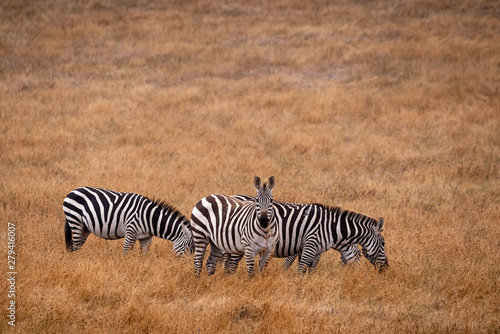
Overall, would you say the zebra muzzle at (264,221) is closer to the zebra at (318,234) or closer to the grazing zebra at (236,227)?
the grazing zebra at (236,227)

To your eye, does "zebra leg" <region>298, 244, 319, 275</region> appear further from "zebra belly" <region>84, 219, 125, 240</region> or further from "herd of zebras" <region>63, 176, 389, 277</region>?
"zebra belly" <region>84, 219, 125, 240</region>

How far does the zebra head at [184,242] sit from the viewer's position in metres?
8.69

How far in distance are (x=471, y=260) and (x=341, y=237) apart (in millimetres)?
2478

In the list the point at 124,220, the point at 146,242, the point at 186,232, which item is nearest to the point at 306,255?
the point at 186,232

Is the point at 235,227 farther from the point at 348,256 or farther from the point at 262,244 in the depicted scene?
the point at 348,256

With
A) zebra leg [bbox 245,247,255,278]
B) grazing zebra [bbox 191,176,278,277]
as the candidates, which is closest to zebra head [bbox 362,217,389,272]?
grazing zebra [bbox 191,176,278,277]

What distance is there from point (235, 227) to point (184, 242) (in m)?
1.33

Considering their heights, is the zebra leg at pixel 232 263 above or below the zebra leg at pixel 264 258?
below

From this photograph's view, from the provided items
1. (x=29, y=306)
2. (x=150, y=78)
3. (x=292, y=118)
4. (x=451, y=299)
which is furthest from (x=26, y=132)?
(x=451, y=299)

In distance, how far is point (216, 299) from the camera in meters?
6.78

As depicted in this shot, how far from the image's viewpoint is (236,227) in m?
7.78

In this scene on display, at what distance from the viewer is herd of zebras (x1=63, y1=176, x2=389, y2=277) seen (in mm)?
7527

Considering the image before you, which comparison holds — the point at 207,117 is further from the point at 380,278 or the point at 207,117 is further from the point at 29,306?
the point at 29,306

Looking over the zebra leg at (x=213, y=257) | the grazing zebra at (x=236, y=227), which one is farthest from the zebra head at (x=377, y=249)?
the zebra leg at (x=213, y=257)
